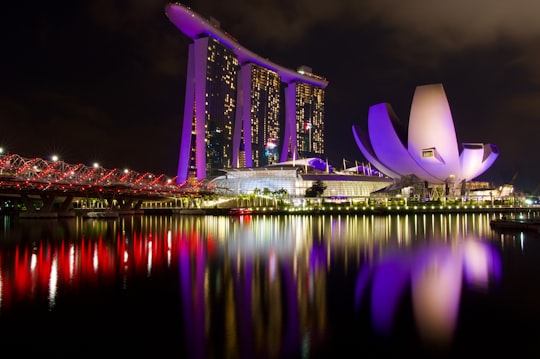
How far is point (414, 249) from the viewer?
14336 millimetres

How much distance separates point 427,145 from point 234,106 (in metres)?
39.0

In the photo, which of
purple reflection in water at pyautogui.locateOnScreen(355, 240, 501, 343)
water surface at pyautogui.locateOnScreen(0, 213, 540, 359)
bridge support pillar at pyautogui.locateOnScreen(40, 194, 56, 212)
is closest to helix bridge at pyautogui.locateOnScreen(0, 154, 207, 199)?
bridge support pillar at pyautogui.locateOnScreen(40, 194, 56, 212)

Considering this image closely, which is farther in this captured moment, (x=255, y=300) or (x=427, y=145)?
(x=427, y=145)

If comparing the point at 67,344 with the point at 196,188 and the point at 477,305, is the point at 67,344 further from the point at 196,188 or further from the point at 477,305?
the point at 196,188

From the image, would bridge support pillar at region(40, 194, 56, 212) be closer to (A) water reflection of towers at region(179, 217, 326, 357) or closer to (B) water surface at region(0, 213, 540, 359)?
(B) water surface at region(0, 213, 540, 359)

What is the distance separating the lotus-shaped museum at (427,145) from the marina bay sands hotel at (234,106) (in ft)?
85.7

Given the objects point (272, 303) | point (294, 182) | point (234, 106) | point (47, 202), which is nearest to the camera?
point (272, 303)

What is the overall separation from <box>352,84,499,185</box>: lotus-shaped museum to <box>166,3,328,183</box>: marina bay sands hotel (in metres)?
26.1

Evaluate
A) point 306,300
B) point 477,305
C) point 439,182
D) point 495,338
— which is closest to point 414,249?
point 477,305

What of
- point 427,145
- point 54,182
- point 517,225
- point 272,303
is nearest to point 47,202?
point 54,182

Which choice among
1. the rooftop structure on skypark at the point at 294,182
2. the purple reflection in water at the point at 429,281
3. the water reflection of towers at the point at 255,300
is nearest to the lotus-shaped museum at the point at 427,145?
the rooftop structure on skypark at the point at 294,182

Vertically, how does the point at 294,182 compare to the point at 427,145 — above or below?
below

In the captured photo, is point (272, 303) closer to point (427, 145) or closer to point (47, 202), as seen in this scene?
point (47, 202)

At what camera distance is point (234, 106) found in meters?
78.0
